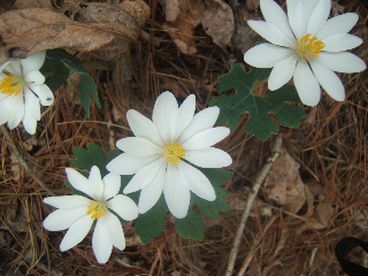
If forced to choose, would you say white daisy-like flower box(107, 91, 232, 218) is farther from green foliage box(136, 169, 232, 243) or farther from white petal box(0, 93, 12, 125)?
white petal box(0, 93, 12, 125)

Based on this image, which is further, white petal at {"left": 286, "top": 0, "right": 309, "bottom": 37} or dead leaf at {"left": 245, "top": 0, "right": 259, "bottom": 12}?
dead leaf at {"left": 245, "top": 0, "right": 259, "bottom": 12}

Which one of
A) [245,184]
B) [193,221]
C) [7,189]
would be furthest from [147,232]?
[7,189]

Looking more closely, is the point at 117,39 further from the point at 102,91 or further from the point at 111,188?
the point at 111,188

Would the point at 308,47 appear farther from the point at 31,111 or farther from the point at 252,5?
the point at 31,111

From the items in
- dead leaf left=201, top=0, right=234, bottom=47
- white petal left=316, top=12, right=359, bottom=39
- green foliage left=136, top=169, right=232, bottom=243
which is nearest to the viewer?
white petal left=316, top=12, right=359, bottom=39

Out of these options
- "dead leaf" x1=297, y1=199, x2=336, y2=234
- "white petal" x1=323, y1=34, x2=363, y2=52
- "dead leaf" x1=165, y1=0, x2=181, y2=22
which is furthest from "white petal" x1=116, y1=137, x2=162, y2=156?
"dead leaf" x1=297, y1=199, x2=336, y2=234

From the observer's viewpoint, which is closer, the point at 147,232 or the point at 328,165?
the point at 147,232

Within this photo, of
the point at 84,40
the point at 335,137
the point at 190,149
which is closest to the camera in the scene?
the point at 190,149

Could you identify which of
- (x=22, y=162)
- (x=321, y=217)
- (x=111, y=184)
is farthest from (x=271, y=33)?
(x=22, y=162)
